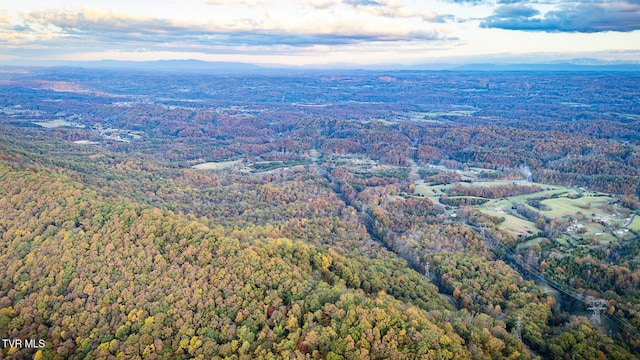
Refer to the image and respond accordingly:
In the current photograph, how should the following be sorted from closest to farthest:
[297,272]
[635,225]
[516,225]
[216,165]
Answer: [297,272]
[635,225]
[516,225]
[216,165]

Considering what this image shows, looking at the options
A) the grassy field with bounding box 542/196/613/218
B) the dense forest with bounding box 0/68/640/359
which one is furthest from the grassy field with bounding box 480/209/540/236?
the grassy field with bounding box 542/196/613/218

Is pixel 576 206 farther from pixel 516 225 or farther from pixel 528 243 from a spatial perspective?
pixel 528 243

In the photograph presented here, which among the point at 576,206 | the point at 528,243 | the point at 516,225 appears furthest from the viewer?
the point at 576,206

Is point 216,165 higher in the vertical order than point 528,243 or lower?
lower

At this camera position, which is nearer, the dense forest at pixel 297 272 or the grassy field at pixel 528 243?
the dense forest at pixel 297 272

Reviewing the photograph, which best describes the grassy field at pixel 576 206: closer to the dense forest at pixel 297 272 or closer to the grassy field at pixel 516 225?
the dense forest at pixel 297 272

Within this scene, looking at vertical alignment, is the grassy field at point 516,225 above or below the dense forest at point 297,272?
below

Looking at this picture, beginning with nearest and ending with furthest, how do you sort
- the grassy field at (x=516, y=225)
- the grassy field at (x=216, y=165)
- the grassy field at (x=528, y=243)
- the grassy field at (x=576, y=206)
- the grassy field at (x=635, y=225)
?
the grassy field at (x=528, y=243) → the grassy field at (x=635, y=225) → the grassy field at (x=516, y=225) → the grassy field at (x=576, y=206) → the grassy field at (x=216, y=165)

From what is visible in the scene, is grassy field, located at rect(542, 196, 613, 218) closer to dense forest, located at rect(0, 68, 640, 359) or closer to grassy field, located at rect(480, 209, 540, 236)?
dense forest, located at rect(0, 68, 640, 359)

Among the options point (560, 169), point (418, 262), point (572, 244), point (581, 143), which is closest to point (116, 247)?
point (418, 262)

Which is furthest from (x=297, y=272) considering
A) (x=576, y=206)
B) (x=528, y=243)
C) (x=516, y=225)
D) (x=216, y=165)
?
(x=216, y=165)

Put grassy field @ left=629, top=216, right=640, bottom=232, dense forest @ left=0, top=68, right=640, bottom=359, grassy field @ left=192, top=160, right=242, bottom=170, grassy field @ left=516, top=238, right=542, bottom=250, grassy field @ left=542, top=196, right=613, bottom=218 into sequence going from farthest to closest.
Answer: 1. grassy field @ left=192, top=160, right=242, bottom=170
2. grassy field @ left=542, top=196, right=613, bottom=218
3. grassy field @ left=629, top=216, right=640, bottom=232
4. grassy field @ left=516, top=238, right=542, bottom=250
5. dense forest @ left=0, top=68, right=640, bottom=359

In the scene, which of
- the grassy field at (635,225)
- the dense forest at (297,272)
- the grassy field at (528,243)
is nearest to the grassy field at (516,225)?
the dense forest at (297,272)
